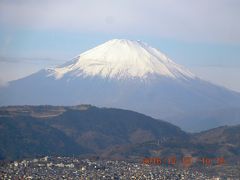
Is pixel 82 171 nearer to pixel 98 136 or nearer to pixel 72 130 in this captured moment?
pixel 98 136

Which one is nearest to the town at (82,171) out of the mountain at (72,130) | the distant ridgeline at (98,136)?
the distant ridgeline at (98,136)

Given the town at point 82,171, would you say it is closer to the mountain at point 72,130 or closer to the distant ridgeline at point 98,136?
the distant ridgeline at point 98,136

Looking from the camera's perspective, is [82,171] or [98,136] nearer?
[82,171]

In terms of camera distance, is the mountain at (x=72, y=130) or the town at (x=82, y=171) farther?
the mountain at (x=72, y=130)

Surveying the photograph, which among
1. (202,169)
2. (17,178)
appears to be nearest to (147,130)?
(202,169)

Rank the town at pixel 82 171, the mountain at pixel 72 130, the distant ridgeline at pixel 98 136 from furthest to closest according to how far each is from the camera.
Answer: the mountain at pixel 72 130 < the distant ridgeline at pixel 98 136 < the town at pixel 82 171

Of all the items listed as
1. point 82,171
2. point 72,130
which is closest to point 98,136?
point 72,130

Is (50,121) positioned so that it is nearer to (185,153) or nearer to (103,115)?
(103,115)

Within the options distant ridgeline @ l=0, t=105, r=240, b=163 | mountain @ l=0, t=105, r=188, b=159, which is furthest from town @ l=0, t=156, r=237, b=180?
mountain @ l=0, t=105, r=188, b=159
